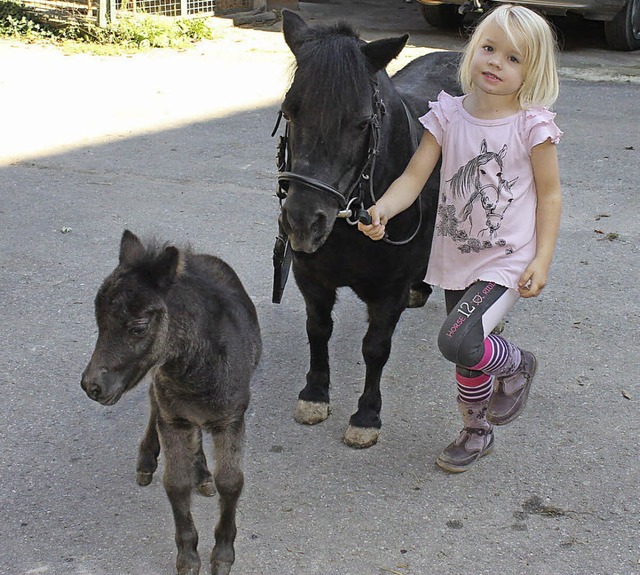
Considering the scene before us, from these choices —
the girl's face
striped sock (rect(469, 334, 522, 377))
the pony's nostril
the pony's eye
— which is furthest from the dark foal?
the girl's face

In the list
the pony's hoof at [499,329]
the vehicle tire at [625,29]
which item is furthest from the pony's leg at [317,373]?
the vehicle tire at [625,29]

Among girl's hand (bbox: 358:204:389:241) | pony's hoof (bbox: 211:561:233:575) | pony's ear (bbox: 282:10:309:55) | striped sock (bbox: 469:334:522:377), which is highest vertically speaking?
pony's ear (bbox: 282:10:309:55)

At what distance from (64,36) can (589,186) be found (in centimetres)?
763

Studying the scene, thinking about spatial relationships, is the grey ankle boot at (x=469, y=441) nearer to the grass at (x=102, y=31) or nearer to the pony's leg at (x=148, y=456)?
the pony's leg at (x=148, y=456)

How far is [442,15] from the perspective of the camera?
12797mm

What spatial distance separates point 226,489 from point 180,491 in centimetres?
16

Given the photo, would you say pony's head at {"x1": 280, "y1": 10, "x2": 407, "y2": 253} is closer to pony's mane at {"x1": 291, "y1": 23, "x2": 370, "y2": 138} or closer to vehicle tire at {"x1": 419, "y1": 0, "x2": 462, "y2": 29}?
pony's mane at {"x1": 291, "y1": 23, "x2": 370, "y2": 138}

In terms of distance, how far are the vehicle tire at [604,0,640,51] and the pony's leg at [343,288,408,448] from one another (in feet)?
27.8

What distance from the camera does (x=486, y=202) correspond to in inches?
139

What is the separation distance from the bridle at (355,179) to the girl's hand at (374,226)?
0.10ft

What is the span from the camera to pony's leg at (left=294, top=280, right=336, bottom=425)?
13.9ft

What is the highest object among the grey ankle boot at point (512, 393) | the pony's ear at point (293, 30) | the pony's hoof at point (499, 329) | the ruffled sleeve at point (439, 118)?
the pony's ear at point (293, 30)

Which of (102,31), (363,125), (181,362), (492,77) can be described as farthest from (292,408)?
(102,31)

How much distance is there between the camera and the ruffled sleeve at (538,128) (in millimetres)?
3381
